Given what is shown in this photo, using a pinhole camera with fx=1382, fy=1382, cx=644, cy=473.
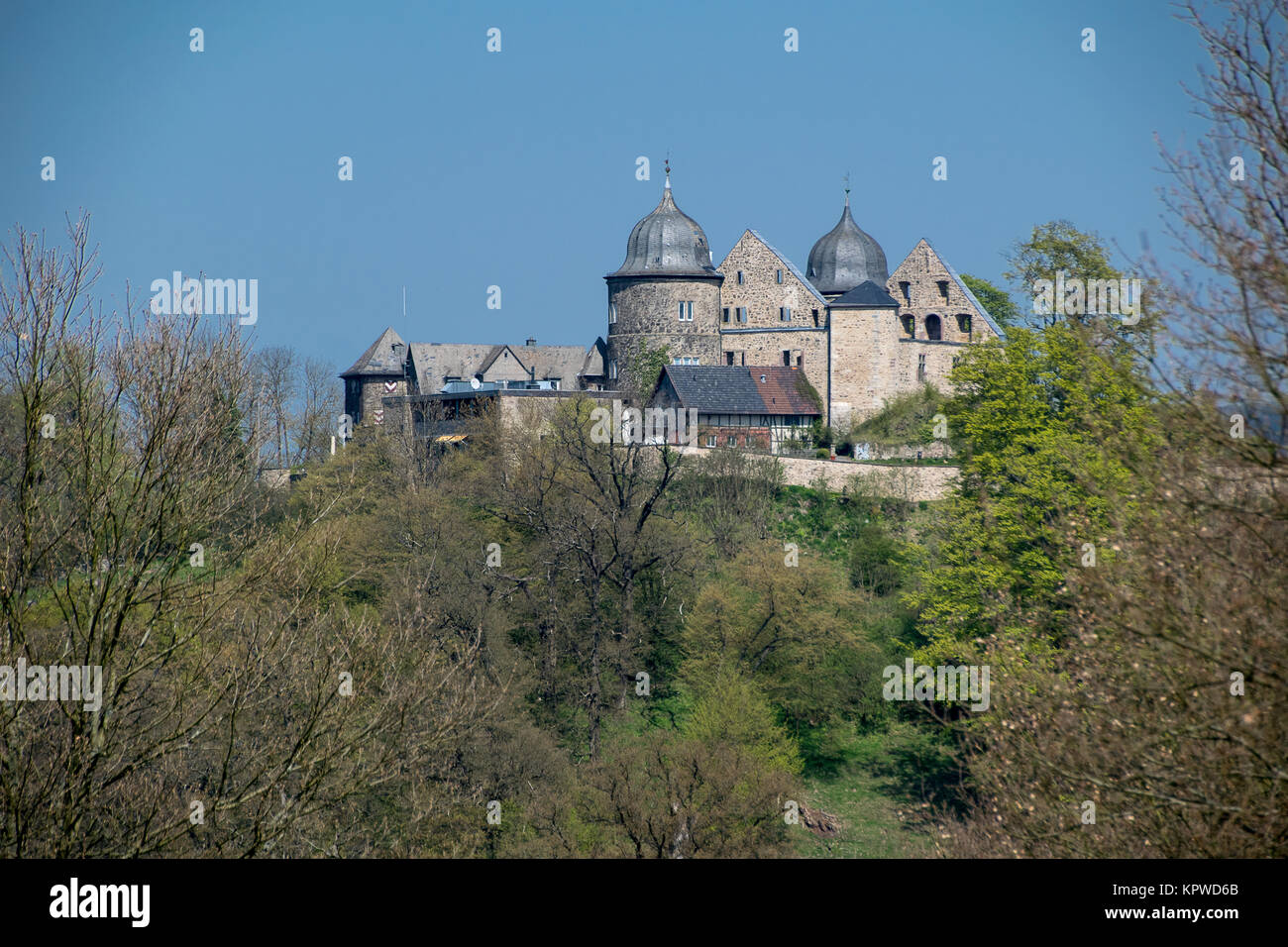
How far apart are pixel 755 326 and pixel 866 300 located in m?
5.05

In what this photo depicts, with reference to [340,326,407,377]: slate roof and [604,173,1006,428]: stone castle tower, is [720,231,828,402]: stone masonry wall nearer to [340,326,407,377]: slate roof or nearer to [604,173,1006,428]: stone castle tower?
[604,173,1006,428]: stone castle tower

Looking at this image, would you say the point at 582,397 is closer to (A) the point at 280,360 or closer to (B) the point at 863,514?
(B) the point at 863,514

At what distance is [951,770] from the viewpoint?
28.8 metres

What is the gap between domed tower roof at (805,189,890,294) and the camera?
63.9 m

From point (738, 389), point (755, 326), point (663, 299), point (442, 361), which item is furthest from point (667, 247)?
point (442, 361)

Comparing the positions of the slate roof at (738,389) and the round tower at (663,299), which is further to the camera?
the round tower at (663,299)

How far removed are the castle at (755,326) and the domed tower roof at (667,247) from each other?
54 millimetres

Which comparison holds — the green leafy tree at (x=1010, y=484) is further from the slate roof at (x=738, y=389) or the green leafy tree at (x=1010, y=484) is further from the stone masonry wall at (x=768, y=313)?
the stone masonry wall at (x=768, y=313)

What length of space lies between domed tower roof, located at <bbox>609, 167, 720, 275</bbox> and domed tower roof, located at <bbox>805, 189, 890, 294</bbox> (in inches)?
258

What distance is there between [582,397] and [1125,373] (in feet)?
136

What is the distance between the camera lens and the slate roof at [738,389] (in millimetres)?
53719

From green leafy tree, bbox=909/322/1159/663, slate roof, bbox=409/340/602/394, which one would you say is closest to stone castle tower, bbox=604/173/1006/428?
slate roof, bbox=409/340/602/394

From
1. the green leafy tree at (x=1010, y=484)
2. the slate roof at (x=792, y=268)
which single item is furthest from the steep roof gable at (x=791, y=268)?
the green leafy tree at (x=1010, y=484)

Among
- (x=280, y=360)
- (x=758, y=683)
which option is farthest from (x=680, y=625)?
(x=280, y=360)
